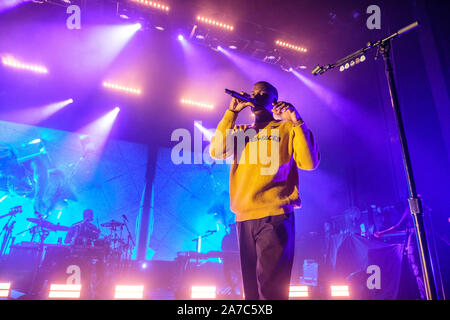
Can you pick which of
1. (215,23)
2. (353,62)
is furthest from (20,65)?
(353,62)

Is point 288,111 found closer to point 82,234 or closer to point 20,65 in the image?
point 82,234

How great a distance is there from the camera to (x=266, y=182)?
69.1 inches

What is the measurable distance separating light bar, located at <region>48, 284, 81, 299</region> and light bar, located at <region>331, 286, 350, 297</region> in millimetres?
3363

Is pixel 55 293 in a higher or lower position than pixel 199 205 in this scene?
lower

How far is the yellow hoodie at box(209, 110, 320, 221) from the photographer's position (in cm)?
172

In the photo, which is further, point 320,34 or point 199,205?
point 199,205

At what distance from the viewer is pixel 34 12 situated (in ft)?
21.6

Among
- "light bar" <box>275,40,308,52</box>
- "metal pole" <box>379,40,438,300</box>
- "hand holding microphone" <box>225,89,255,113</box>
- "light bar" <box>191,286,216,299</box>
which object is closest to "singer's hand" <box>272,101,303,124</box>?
"hand holding microphone" <box>225,89,255,113</box>

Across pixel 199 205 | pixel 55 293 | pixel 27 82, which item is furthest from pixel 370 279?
pixel 27 82

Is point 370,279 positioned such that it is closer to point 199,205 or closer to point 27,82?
point 199,205

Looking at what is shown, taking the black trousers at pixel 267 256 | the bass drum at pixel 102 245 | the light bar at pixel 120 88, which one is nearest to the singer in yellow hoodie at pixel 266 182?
the black trousers at pixel 267 256

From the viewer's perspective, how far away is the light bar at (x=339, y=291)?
3791 millimetres

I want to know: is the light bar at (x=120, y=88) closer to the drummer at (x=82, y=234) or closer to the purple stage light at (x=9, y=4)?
the purple stage light at (x=9, y=4)
